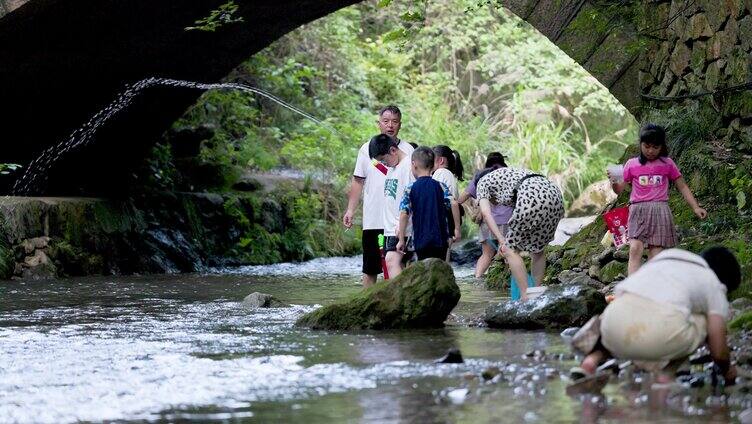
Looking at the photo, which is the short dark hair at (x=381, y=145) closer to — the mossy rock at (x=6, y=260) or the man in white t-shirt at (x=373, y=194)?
the man in white t-shirt at (x=373, y=194)

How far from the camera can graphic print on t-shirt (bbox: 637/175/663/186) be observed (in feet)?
31.6

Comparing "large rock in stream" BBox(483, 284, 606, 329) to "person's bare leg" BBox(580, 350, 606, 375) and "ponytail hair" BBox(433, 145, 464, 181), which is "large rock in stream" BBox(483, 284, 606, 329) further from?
"ponytail hair" BBox(433, 145, 464, 181)

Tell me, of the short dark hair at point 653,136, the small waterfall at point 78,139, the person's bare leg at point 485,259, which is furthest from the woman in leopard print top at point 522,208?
the small waterfall at point 78,139

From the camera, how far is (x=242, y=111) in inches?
960

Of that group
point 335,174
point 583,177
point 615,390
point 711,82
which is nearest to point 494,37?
point 583,177

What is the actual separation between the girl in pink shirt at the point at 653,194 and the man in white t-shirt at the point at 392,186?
5.65 feet

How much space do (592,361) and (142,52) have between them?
1217 cm

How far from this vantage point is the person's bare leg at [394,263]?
10.1m

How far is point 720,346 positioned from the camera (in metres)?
5.70

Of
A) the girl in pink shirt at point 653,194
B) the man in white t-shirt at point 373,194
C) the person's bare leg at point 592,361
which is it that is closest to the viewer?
the person's bare leg at point 592,361

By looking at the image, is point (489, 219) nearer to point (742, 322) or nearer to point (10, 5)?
point (742, 322)

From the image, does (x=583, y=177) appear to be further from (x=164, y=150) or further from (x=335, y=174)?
(x=164, y=150)

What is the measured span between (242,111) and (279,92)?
194 cm

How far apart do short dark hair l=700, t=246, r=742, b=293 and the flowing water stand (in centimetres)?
71
